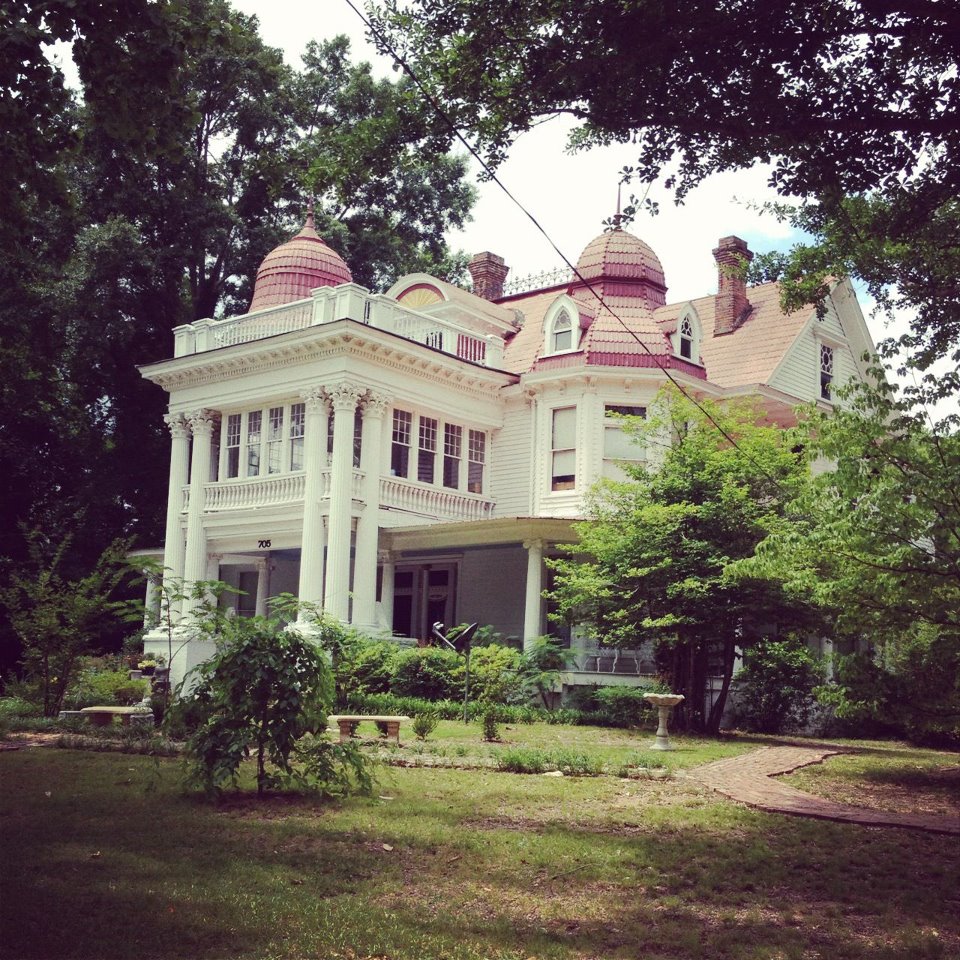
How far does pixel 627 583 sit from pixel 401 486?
26.4 ft

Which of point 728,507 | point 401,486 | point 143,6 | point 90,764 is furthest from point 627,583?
point 143,6

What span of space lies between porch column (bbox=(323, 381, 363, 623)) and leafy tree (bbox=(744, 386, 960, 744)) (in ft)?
42.2

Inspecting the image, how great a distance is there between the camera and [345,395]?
81.1ft

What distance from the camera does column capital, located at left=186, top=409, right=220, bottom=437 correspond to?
2808 cm

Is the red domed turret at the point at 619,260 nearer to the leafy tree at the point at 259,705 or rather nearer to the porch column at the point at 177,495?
the porch column at the point at 177,495

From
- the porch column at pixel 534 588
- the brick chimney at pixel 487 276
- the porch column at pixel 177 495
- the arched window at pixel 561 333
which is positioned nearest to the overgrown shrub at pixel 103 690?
the porch column at pixel 177 495

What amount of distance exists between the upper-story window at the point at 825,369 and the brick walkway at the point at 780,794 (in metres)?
16.6

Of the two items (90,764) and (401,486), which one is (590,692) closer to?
(401,486)

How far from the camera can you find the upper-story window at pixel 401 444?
2692 centimetres

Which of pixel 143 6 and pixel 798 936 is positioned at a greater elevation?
pixel 143 6

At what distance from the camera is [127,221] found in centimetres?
3466

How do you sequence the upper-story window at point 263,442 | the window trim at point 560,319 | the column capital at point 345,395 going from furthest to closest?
the window trim at point 560,319 → the upper-story window at point 263,442 → the column capital at point 345,395

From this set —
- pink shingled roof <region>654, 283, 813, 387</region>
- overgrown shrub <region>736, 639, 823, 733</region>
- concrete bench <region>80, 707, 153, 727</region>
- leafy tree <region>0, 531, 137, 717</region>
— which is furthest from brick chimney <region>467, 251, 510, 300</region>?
concrete bench <region>80, 707, 153, 727</region>

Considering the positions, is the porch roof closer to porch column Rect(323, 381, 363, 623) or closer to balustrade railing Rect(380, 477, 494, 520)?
balustrade railing Rect(380, 477, 494, 520)
